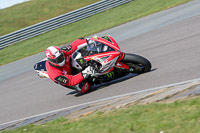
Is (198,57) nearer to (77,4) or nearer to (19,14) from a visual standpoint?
(77,4)

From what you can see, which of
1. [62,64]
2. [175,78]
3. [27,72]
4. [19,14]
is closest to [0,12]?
[19,14]

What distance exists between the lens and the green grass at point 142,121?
14.7 feet

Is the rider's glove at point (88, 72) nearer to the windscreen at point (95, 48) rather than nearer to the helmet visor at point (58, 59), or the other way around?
the windscreen at point (95, 48)

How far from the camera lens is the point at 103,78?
27.0 ft

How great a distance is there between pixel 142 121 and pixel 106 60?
3024 millimetres

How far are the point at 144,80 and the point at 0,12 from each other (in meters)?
18.6

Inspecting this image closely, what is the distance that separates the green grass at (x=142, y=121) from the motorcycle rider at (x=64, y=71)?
1.64m

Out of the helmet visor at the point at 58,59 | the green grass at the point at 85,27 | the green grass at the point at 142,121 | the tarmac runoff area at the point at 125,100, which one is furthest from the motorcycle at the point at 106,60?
the green grass at the point at 85,27

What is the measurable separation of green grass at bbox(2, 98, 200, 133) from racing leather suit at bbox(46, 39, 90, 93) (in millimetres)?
1636

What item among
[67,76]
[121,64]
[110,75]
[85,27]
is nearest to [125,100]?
[121,64]

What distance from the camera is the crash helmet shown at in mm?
7734

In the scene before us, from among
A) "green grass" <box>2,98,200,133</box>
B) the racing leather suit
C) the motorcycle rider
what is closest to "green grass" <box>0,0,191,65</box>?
the racing leather suit

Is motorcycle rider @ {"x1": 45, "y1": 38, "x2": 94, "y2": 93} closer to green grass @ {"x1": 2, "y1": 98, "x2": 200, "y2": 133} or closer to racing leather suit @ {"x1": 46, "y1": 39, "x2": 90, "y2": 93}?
racing leather suit @ {"x1": 46, "y1": 39, "x2": 90, "y2": 93}

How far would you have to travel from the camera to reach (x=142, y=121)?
4.98m
